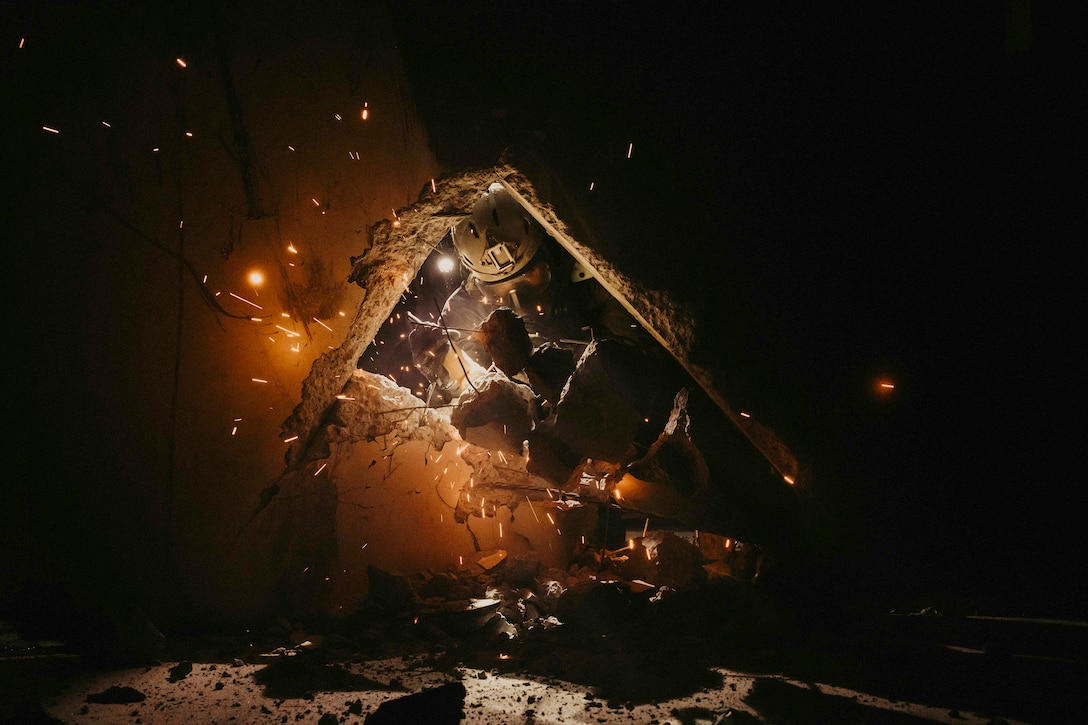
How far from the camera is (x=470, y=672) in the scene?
244 cm

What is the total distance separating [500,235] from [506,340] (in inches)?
46.0

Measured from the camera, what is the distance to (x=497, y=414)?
13.0 ft

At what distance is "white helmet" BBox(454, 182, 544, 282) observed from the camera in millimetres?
4395

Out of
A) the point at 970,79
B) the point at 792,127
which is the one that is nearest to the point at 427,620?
the point at 792,127

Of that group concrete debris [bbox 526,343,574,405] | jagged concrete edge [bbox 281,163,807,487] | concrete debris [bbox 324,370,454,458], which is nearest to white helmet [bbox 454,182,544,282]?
concrete debris [bbox 526,343,574,405]

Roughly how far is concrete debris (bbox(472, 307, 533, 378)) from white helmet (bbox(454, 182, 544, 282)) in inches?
Answer: 32.9

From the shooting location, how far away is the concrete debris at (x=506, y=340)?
12.6ft

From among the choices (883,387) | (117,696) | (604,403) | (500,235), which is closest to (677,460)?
(604,403)

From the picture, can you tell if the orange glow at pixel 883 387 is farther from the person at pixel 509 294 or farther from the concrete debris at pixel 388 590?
the concrete debris at pixel 388 590

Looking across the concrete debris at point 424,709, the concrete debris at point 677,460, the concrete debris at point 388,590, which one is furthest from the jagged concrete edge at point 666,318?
the concrete debris at point 388,590

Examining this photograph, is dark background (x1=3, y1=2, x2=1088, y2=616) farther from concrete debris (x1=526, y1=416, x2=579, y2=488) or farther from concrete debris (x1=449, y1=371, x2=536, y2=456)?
concrete debris (x1=449, y1=371, x2=536, y2=456)

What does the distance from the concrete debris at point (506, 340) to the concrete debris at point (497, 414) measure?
21cm

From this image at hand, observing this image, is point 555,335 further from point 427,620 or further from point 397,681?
point 397,681

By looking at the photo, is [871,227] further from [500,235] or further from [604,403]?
[500,235]
